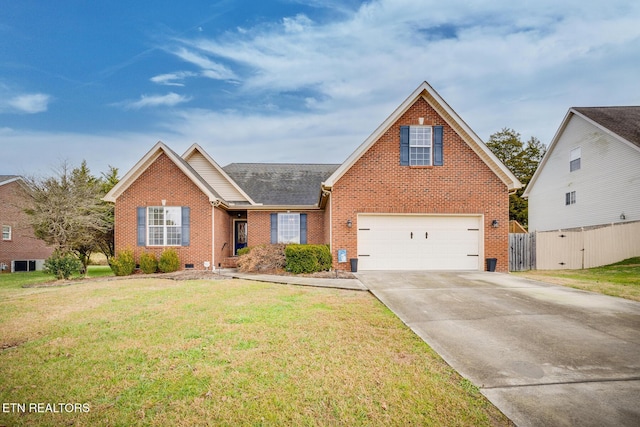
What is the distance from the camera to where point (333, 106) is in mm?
25031

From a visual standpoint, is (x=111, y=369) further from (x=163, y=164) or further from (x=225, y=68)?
(x=225, y=68)

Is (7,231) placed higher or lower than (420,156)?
lower

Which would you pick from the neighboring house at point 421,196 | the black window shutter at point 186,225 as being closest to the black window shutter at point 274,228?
the black window shutter at point 186,225

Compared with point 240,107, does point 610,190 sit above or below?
below

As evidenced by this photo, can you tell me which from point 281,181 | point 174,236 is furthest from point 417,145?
point 174,236

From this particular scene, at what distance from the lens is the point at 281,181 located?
19.4m

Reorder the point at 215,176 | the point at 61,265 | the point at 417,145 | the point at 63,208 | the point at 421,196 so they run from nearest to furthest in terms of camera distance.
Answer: the point at 421,196 → the point at 417,145 → the point at 61,265 → the point at 63,208 → the point at 215,176

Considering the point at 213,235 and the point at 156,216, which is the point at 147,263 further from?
the point at 213,235

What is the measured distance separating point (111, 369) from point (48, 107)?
86.1 feet

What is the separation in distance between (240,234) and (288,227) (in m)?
3.30

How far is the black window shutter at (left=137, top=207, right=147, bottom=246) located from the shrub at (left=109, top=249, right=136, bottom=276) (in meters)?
0.72

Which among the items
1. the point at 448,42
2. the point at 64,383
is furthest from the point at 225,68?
the point at 64,383

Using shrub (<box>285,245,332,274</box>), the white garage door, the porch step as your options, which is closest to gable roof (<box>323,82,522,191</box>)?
the white garage door

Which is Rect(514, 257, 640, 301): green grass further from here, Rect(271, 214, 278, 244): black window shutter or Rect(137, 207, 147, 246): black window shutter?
Rect(137, 207, 147, 246): black window shutter
